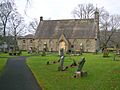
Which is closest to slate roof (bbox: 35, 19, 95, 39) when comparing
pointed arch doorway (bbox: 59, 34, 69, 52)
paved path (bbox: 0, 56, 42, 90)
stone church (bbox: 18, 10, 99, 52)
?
stone church (bbox: 18, 10, 99, 52)

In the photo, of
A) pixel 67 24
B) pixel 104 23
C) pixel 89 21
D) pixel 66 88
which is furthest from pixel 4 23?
pixel 66 88

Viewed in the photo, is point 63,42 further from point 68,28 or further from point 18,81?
point 18,81

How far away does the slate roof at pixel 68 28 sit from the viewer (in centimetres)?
7369

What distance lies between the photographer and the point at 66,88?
13680mm

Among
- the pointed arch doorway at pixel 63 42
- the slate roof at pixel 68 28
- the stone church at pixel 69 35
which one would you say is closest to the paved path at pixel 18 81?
the stone church at pixel 69 35

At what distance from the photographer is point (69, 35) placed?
74.8m

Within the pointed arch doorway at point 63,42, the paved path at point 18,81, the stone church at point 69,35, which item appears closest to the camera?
the paved path at point 18,81

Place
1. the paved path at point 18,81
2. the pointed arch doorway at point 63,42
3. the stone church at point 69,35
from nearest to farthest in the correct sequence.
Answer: the paved path at point 18,81
the pointed arch doorway at point 63,42
the stone church at point 69,35

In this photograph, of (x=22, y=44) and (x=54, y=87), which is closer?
(x=54, y=87)

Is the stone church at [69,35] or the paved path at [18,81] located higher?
the stone church at [69,35]

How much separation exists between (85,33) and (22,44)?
38.3 meters

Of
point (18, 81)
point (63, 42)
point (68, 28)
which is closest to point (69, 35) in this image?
point (68, 28)

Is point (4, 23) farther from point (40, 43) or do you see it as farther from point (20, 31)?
point (20, 31)

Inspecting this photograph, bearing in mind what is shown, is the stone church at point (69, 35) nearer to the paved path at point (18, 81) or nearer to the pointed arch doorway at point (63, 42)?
the pointed arch doorway at point (63, 42)
